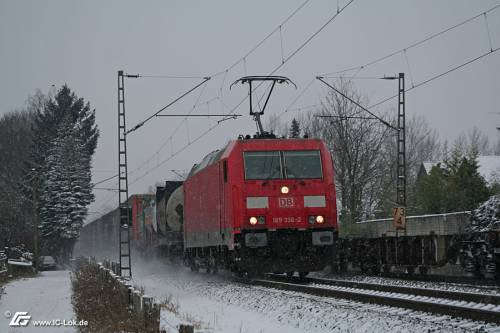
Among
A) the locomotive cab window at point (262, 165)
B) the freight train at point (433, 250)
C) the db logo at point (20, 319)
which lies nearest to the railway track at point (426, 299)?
the locomotive cab window at point (262, 165)

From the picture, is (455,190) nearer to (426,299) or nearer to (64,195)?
(426,299)

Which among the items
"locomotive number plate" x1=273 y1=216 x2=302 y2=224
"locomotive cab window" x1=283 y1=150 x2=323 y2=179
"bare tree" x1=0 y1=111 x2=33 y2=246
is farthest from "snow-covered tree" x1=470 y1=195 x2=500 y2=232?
"bare tree" x1=0 y1=111 x2=33 y2=246

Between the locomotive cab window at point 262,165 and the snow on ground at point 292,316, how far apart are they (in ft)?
9.71

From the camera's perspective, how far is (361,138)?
45062 mm

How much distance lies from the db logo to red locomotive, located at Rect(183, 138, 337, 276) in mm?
5694

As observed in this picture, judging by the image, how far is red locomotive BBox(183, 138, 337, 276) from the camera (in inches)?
711

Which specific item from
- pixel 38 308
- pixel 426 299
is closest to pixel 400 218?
pixel 426 299

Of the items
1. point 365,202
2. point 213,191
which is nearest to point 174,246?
point 213,191

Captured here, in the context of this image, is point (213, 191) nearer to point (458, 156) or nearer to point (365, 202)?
point (458, 156)

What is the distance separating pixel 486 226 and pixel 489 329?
13255 mm

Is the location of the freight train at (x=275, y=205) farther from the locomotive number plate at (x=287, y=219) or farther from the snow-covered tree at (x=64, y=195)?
the snow-covered tree at (x=64, y=195)

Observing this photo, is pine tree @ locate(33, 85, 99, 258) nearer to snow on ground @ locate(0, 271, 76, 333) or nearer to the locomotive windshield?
snow on ground @ locate(0, 271, 76, 333)

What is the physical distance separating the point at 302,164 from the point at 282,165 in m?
0.53

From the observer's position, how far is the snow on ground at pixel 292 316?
993 cm
